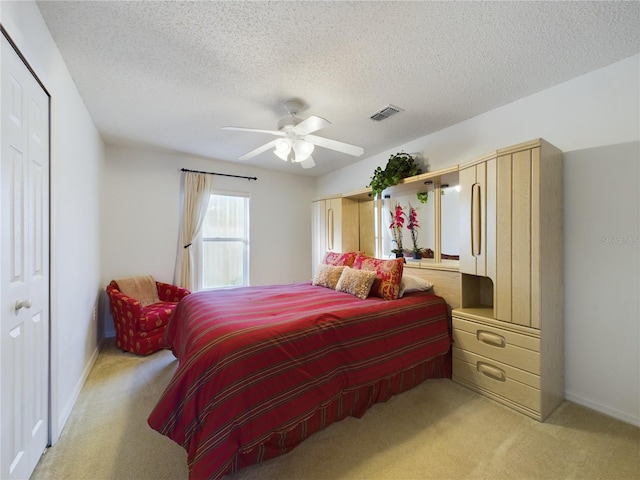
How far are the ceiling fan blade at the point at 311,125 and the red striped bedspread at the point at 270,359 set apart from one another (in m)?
1.44

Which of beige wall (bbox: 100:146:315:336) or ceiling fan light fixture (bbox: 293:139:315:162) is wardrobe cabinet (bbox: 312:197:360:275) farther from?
ceiling fan light fixture (bbox: 293:139:315:162)

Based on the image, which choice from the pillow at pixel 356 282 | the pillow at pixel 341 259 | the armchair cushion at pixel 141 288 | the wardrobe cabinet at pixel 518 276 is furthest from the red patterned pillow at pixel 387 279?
the armchair cushion at pixel 141 288

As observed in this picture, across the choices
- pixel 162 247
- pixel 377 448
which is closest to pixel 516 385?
pixel 377 448

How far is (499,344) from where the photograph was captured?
2.14 meters

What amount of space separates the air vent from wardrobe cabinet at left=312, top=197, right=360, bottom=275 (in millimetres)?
1409

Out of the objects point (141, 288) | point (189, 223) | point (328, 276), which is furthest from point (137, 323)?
point (328, 276)

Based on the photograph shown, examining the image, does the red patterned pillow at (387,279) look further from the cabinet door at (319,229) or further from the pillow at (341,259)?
the cabinet door at (319,229)

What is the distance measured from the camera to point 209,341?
154cm

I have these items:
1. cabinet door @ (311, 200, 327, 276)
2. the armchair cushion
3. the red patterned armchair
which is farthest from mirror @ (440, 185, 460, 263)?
the armchair cushion

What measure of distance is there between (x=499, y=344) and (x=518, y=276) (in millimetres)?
572

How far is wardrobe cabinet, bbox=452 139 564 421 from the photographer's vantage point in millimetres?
1960

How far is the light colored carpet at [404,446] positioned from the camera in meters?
1.47

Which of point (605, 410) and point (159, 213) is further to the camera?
point (159, 213)

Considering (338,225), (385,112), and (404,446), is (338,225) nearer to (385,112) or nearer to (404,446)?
(385,112)
